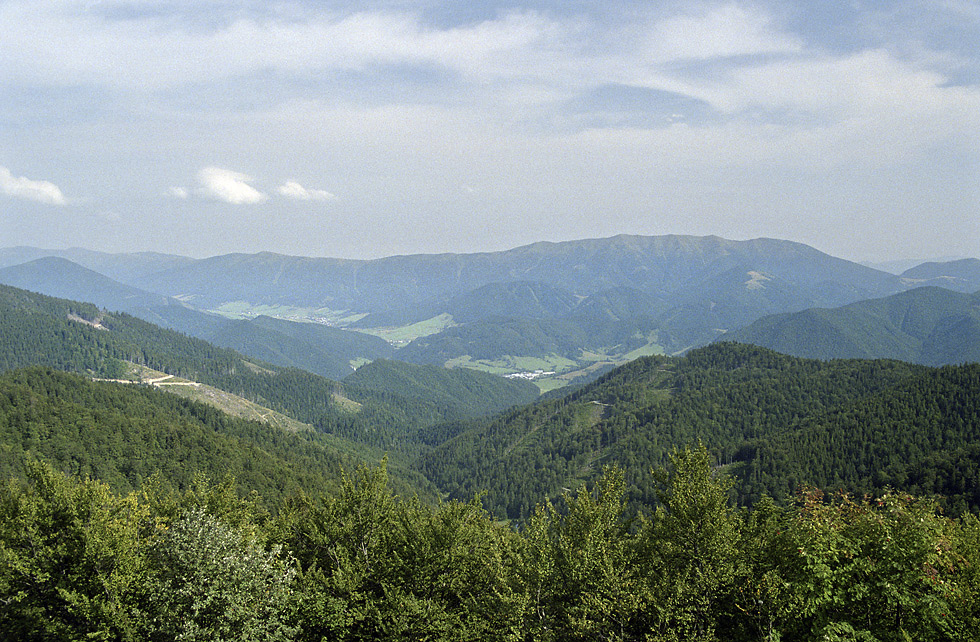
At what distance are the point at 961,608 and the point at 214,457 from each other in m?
182

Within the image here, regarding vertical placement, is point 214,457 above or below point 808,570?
Answer: below

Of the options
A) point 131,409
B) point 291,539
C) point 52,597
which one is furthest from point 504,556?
point 131,409

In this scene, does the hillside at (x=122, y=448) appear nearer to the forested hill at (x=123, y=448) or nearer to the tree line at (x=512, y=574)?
the forested hill at (x=123, y=448)

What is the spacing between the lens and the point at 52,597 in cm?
3797

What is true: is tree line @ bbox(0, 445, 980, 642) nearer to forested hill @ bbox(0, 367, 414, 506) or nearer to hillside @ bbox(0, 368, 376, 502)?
hillside @ bbox(0, 368, 376, 502)

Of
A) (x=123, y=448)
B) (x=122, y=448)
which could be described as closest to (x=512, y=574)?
(x=122, y=448)

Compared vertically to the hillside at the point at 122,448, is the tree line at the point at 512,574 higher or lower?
higher

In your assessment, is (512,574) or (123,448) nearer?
(512,574)

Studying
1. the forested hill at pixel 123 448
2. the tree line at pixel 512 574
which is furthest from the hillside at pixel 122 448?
the tree line at pixel 512 574

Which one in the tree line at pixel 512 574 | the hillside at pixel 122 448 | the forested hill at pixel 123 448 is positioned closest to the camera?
the tree line at pixel 512 574

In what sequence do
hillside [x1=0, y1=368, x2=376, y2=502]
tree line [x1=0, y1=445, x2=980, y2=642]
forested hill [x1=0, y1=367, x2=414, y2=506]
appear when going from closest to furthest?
1. tree line [x1=0, y1=445, x2=980, y2=642]
2. forested hill [x1=0, y1=367, x2=414, y2=506]
3. hillside [x1=0, y1=368, x2=376, y2=502]

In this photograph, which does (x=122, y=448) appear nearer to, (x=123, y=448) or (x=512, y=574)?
(x=123, y=448)

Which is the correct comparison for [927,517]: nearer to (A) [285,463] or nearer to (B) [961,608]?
(B) [961,608]

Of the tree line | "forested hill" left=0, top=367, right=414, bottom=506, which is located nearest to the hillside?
"forested hill" left=0, top=367, right=414, bottom=506
